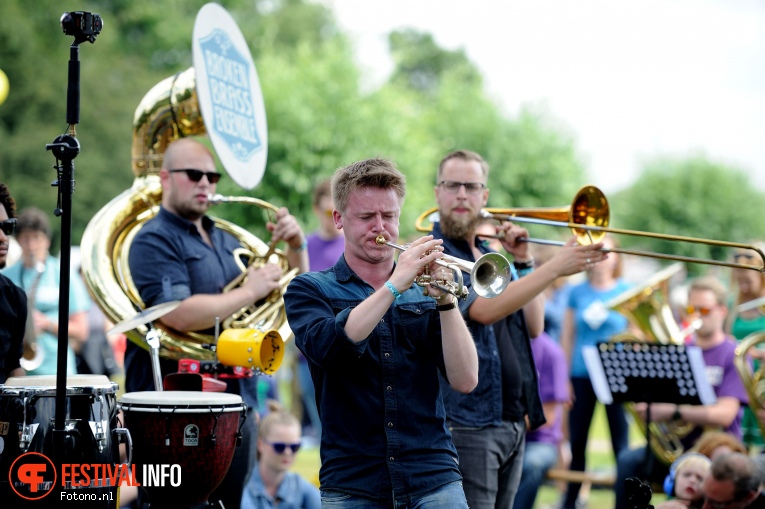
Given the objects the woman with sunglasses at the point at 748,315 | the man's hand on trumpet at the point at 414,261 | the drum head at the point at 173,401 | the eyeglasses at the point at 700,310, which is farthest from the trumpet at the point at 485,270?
the woman with sunglasses at the point at 748,315

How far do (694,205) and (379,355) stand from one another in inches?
1632

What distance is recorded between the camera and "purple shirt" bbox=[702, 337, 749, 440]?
7.97 m

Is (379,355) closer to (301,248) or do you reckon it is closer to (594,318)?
(301,248)

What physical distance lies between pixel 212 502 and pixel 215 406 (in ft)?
2.30

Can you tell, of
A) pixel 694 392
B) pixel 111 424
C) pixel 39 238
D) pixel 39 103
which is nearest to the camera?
pixel 111 424

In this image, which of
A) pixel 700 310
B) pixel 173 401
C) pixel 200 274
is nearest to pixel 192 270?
pixel 200 274

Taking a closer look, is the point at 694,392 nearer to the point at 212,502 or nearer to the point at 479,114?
the point at 212,502

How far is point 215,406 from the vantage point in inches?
180

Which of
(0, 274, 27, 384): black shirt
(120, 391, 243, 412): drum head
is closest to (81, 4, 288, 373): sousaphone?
(120, 391, 243, 412): drum head

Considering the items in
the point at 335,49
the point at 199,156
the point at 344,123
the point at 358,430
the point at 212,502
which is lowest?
the point at 212,502

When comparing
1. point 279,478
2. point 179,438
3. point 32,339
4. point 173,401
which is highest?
point 32,339

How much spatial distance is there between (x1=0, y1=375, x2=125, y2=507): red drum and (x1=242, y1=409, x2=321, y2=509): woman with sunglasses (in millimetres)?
2718

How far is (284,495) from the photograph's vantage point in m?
6.95

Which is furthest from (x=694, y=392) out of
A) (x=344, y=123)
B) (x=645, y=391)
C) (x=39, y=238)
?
(x=344, y=123)
